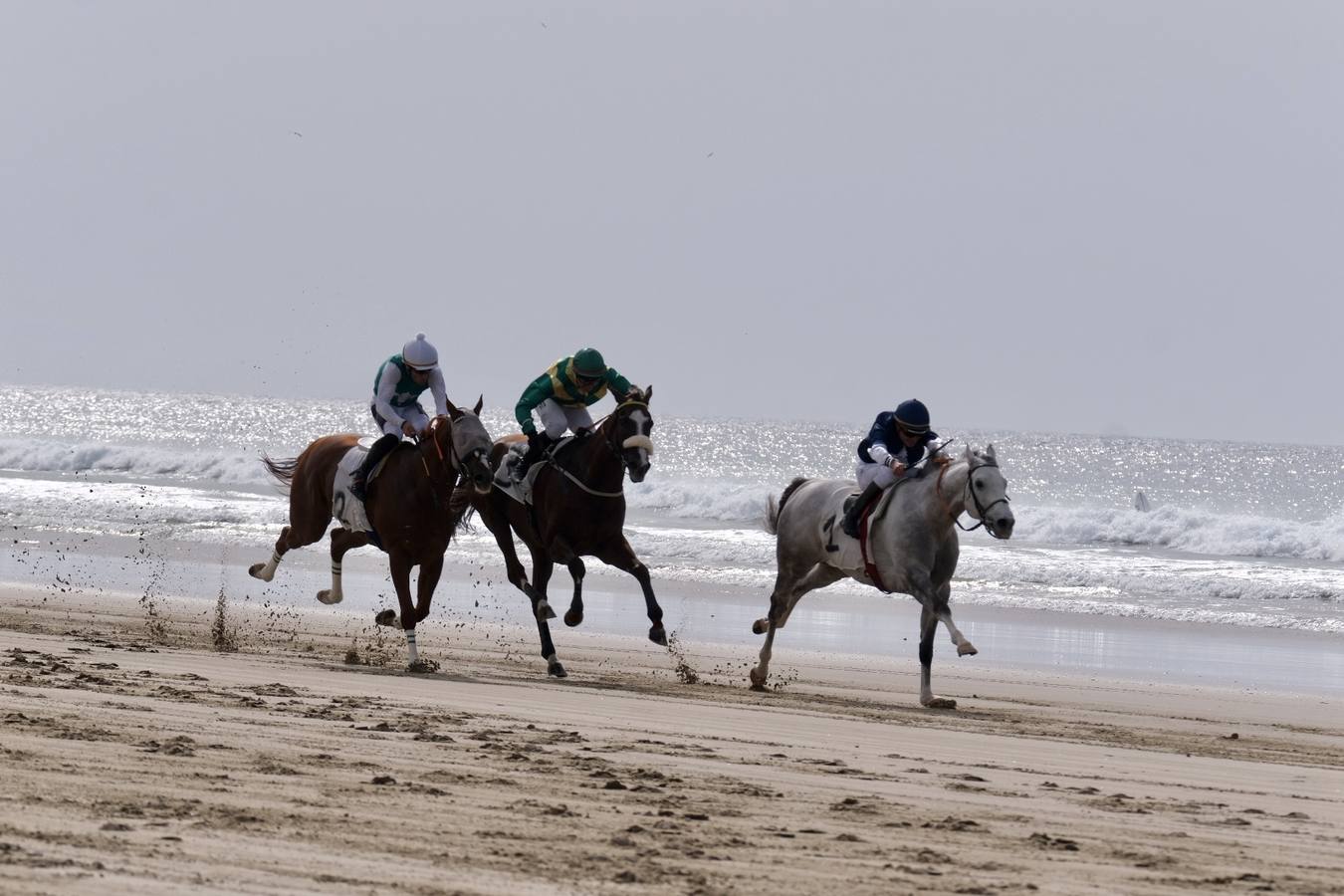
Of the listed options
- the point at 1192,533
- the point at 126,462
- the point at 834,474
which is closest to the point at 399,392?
the point at 1192,533

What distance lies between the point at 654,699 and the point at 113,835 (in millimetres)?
5939

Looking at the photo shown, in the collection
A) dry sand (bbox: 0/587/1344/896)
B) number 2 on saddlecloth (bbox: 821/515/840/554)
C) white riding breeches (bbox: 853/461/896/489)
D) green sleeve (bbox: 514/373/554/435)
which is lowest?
dry sand (bbox: 0/587/1344/896)

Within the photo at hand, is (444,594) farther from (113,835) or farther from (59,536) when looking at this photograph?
(113,835)

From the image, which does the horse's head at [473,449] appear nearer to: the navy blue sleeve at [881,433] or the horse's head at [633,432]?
the horse's head at [633,432]

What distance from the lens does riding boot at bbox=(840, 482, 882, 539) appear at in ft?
44.2

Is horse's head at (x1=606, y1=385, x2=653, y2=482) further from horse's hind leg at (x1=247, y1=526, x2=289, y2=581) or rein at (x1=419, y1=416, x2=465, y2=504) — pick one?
horse's hind leg at (x1=247, y1=526, x2=289, y2=581)

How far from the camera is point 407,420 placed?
13.5 meters

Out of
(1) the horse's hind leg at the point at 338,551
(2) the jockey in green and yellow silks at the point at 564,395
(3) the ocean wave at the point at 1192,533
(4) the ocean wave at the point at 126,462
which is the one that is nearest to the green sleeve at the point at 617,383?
(2) the jockey in green and yellow silks at the point at 564,395

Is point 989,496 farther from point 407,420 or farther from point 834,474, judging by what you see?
point 834,474

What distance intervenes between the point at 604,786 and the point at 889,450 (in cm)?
A: 699

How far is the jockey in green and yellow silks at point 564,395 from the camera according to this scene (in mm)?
14010

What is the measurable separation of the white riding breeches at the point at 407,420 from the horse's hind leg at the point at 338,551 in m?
0.99

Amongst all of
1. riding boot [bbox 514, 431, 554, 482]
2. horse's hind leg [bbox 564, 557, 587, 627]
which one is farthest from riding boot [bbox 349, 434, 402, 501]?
horse's hind leg [bbox 564, 557, 587, 627]

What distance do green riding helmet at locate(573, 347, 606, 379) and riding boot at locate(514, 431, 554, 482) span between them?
601 mm
